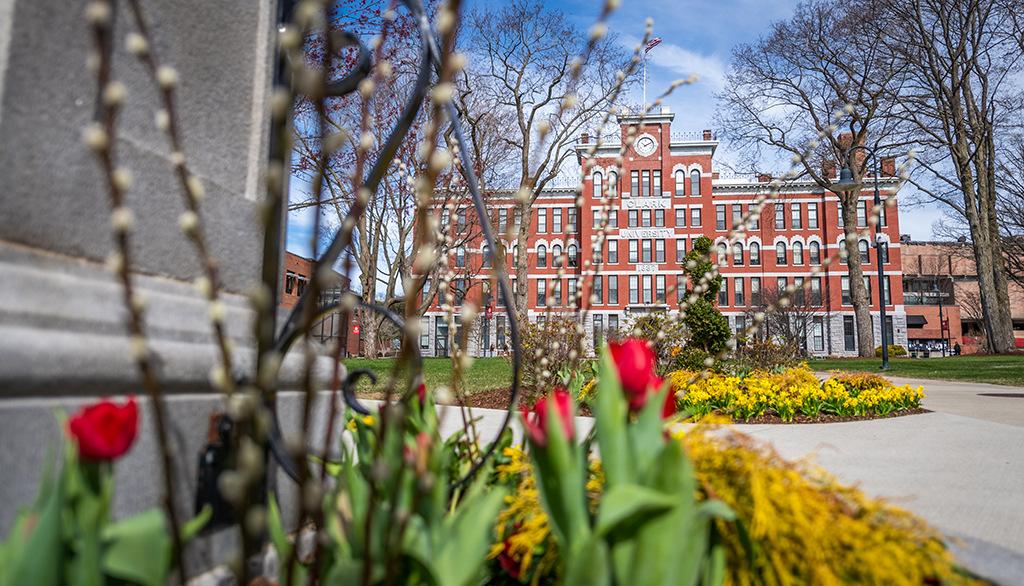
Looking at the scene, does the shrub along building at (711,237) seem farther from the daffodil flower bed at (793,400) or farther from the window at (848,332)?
the daffodil flower bed at (793,400)

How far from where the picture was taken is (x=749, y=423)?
589 centimetres

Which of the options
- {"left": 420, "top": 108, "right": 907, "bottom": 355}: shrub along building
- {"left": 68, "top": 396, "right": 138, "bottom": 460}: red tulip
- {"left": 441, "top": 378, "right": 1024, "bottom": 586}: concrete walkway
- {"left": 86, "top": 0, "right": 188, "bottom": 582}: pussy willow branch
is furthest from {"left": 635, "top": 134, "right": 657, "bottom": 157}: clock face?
{"left": 86, "top": 0, "right": 188, "bottom": 582}: pussy willow branch

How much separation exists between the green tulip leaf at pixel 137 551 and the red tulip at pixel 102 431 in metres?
0.14

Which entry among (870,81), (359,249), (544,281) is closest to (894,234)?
(870,81)

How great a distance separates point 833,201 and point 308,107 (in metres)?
39.5

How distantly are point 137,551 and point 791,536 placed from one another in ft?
4.43

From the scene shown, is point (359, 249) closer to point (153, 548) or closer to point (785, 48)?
point (785, 48)

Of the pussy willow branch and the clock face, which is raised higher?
the clock face

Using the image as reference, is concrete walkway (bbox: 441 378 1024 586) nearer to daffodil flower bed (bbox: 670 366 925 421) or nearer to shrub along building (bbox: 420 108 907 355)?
→ daffodil flower bed (bbox: 670 366 925 421)

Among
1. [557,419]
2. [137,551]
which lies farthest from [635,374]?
[137,551]

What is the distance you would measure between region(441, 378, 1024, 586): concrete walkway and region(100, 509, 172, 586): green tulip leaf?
0.57 metres

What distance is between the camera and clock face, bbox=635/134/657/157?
133 ft

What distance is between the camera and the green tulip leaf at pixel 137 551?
Answer: 37.2 inches

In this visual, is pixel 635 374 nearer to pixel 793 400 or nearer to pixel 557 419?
pixel 557 419
